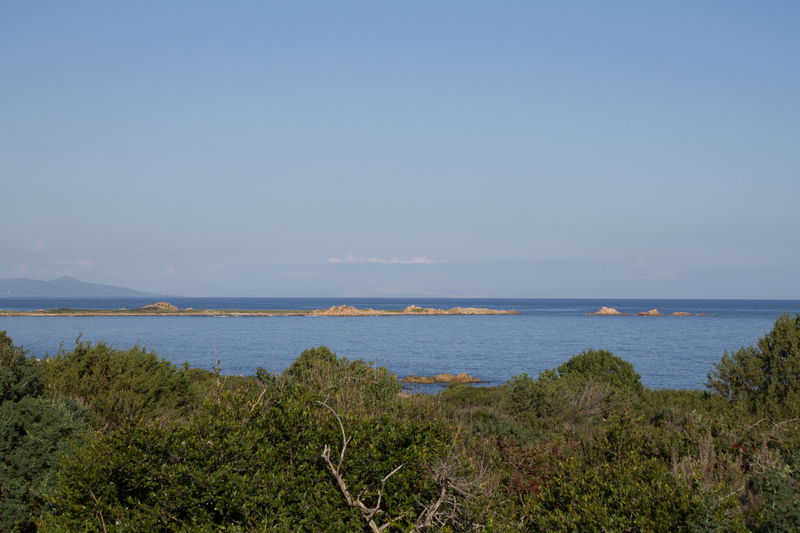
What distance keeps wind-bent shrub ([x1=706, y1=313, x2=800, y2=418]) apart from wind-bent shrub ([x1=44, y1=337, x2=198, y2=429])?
1592cm

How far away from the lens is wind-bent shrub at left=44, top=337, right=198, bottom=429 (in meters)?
9.77

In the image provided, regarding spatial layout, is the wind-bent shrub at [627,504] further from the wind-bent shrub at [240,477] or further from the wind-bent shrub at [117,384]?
the wind-bent shrub at [117,384]

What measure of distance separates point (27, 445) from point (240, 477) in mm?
4128

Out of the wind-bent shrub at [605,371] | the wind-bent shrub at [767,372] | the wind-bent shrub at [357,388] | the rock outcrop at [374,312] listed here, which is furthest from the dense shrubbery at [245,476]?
the rock outcrop at [374,312]

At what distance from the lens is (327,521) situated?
401cm

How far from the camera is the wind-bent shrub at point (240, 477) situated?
3.97 m

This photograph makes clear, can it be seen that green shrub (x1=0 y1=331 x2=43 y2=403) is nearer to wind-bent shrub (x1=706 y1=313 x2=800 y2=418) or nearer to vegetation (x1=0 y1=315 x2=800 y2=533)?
vegetation (x1=0 y1=315 x2=800 y2=533)

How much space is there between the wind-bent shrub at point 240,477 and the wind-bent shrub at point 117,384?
5349 mm

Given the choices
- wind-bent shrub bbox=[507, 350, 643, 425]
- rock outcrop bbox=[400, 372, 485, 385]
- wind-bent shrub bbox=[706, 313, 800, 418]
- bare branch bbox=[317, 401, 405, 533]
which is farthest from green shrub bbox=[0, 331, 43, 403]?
rock outcrop bbox=[400, 372, 485, 385]

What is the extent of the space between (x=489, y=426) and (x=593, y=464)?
4.56 m

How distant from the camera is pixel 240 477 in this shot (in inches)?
160

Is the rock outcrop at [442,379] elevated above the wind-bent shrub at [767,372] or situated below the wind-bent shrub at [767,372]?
below

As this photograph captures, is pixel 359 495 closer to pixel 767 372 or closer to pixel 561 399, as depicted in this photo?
pixel 561 399

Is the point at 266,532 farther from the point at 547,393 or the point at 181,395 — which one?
the point at 547,393
